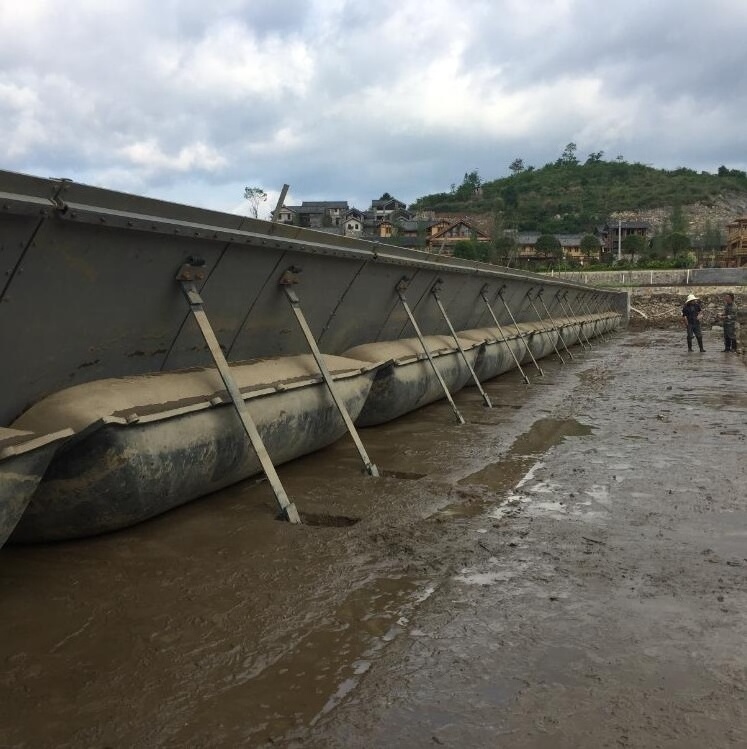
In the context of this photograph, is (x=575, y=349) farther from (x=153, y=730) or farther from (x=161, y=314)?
(x=153, y=730)

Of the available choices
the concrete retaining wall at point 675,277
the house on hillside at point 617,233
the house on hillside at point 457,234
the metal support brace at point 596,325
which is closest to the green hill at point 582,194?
the house on hillside at point 617,233

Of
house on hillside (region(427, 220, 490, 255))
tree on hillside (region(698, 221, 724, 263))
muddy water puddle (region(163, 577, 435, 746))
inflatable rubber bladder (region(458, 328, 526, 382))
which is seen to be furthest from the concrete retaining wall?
muddy water puddle (region(163, 577, 435, 746))

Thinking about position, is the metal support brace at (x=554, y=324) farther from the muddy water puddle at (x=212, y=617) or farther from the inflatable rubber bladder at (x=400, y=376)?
the muddy water puddle at (x=212, y=617)

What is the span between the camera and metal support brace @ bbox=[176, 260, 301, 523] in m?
4.46

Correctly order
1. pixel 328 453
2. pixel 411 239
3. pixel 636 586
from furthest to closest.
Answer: pixel 411 239 < pixel 328 453 < pixel 636 586

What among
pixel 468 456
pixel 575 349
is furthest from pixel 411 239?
pixel 468 456

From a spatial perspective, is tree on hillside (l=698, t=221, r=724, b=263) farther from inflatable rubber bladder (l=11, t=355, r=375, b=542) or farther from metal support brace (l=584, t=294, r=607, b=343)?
inflatable rubber bladder (l=11, t=355, r=375, b=542)

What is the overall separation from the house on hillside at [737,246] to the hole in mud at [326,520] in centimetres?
7566

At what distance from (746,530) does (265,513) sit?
298 cm

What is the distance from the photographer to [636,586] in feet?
11.5

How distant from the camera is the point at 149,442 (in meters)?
4.03

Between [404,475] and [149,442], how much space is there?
238 centimetres

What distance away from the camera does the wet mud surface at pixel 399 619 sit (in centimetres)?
237

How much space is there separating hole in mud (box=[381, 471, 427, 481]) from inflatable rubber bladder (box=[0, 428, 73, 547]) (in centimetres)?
287
